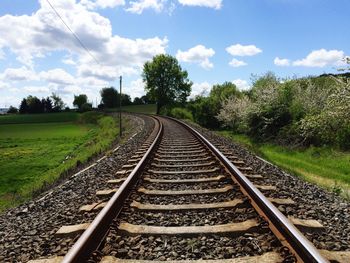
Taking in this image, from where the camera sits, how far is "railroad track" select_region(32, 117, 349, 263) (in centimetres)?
328

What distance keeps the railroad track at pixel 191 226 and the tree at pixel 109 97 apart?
12148 centimetres

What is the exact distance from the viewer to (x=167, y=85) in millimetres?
77875

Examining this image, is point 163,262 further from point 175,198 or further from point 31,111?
point 31,111

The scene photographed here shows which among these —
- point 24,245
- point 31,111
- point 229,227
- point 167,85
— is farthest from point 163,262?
point 31,111

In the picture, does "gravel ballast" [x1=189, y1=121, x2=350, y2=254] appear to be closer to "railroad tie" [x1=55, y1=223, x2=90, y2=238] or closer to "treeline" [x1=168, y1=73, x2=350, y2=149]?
"railroad tie" [x1=55, y1=223, x2=90, y2=238]

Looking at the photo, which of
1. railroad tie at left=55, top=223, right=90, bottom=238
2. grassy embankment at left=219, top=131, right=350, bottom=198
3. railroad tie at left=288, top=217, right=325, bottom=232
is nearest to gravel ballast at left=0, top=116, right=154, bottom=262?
railroad tie at left=55, top=223, right=90, bottom=238

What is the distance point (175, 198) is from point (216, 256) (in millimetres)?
1997

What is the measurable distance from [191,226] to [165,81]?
247ft

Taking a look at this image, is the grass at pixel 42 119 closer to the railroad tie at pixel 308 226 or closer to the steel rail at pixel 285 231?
the steel rail at pixel 285 231

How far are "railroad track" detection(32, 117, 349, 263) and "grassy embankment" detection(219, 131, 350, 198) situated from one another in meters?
3.27

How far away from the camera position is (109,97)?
4943 inches

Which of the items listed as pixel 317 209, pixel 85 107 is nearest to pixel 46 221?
pixel 317 209

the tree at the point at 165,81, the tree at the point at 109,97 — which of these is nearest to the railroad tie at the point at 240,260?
the tree at the point at 165,81

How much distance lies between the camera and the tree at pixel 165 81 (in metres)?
77.0
